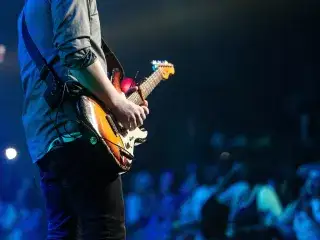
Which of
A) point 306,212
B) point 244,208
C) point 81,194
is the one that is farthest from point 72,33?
point 244,208

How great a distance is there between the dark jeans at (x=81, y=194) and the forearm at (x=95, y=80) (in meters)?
0.11

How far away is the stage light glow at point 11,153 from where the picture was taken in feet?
15.2

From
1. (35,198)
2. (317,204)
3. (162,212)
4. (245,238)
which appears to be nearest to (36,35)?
(317,204)

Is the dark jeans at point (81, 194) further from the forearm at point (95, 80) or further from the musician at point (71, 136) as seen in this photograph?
the forearm at point (95, 80)

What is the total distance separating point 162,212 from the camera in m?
4.35

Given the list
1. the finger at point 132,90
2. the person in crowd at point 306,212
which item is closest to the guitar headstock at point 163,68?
the finger at point 132,90

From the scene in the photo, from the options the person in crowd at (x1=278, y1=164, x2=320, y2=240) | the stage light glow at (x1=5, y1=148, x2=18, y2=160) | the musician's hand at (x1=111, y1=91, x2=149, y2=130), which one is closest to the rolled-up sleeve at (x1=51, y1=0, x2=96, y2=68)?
the musician's hand at (x1=111, y1=91, x2=149, y2=130)

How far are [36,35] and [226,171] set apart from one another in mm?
3388

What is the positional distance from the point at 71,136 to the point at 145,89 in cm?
47

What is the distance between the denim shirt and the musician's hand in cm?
10

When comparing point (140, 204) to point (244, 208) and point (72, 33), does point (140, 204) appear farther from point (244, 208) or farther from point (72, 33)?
point (72, 33)

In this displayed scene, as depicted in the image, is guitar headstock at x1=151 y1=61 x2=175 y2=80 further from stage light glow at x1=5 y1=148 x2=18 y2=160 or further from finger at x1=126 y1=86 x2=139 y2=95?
stage light glow at x1=5 y1=148 x2=18 y2=160

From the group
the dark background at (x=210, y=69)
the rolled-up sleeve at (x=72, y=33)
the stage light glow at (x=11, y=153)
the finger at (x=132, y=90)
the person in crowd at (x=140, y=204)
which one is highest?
the rolled-up sleeve at (x=72, y=33)

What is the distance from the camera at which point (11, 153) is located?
15.1 feet
